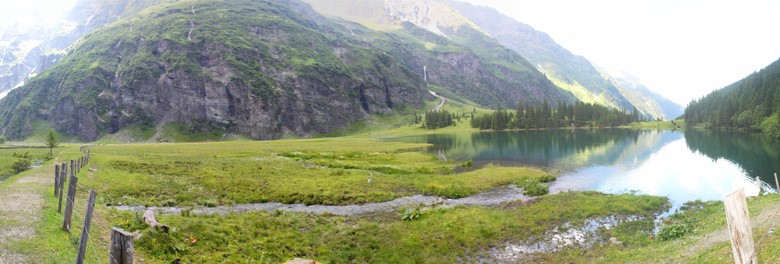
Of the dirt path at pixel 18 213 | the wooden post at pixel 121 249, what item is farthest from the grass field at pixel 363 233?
the wooden post at pixel 121 249

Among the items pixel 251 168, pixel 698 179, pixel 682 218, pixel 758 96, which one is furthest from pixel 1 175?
pixel 758 96

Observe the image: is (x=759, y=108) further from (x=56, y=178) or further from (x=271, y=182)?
(x=56, y=178)

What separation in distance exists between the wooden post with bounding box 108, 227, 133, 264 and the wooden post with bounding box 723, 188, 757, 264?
596 inches

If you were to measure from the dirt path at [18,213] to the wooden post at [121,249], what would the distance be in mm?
10429

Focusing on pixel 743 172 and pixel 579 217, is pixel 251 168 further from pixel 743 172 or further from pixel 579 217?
pixel 743 172

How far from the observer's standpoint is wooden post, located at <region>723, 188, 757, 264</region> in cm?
861

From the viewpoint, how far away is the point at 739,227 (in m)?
8.90

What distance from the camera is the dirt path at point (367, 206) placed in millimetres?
37062

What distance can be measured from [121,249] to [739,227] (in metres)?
15.8

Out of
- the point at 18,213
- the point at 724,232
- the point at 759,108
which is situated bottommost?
the point at 724,232

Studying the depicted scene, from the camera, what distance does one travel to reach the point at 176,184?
160 ft

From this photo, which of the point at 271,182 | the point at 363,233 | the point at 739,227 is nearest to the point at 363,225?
the point at 363,233

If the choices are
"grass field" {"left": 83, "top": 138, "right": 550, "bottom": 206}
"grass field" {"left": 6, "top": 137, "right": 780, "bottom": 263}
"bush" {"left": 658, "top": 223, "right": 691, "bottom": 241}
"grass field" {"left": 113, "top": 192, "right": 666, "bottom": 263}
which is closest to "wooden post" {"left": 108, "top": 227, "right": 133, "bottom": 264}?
"grass field" {"left": 6, "top": 137, "right": 780, "bottom": 263}

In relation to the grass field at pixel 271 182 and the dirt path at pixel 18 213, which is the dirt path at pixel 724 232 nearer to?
the grass field at pixel 271 182
